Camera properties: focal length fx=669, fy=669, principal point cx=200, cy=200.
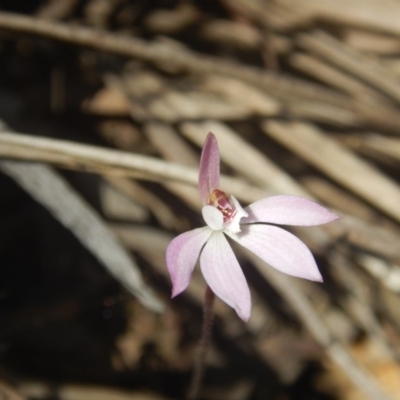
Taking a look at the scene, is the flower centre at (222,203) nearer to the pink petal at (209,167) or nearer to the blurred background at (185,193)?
the pink petal at (209,167)

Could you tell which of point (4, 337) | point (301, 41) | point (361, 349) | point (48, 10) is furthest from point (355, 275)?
point (48, 10)

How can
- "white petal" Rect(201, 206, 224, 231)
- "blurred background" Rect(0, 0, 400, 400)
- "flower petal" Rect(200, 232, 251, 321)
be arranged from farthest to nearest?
"blurred background" Rect(0, 0, 400, 400), "white petal" Rect(201, 206, 224, 231), "flower petal" Rect(200, 232, 251, 321)

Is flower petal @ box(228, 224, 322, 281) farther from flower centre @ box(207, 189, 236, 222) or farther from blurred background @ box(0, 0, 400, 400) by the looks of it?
blurred background @ box(0, 0, 400, 400)

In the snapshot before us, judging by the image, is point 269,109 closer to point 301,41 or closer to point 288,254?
point 301,41

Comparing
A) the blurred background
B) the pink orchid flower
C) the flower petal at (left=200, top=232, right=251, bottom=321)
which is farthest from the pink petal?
the blurred background

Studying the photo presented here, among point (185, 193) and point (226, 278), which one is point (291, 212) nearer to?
point (226, 278)

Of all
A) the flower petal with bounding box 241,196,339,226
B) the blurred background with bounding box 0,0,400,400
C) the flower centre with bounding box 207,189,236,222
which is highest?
the flower petal with bounding box 241,196,339,226

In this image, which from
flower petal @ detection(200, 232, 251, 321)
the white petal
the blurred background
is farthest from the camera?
the blurred background

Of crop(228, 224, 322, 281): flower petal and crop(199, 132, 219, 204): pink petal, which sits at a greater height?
crop(199, 132, 219, 204): pink petal
